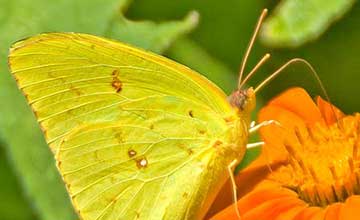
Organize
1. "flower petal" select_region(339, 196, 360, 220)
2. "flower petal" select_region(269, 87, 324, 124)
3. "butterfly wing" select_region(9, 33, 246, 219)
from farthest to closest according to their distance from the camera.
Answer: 1. "flower petal" select_region(269, 87, 324, 124)
2. "butterfly wing" select_region(9, 33, 246, 219)
3. "flower petal" select_region(339, 196, 360, 220)

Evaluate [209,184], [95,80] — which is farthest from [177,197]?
[95,80]

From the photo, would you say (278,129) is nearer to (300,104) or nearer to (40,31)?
(300,104)

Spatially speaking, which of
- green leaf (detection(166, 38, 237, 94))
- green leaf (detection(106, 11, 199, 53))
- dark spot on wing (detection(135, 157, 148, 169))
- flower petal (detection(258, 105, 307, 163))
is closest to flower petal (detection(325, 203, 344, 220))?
flower petal (detection(258, 105, 307, 163))

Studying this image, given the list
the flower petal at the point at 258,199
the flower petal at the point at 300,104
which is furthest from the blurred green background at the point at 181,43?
the flower petal at the point at 258,199

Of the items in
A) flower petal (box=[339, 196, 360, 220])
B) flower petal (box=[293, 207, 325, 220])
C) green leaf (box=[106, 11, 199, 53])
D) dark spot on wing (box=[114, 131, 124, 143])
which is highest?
green leaf (box=[106, 11, 199, 53])

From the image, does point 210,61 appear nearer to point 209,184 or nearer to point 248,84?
point 248,84

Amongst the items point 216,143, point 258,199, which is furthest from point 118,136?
point 258,199

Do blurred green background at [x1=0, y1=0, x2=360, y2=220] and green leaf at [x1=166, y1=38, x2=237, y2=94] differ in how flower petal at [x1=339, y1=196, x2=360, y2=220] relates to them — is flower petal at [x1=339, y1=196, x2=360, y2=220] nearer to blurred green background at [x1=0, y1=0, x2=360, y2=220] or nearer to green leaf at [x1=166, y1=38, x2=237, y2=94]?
blurred green background at [x1=0, y1=0, x2=360, y2=220]
